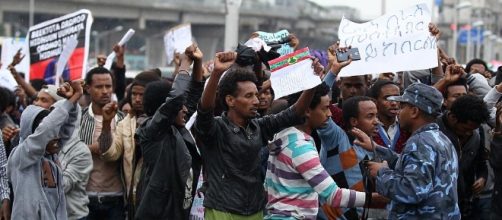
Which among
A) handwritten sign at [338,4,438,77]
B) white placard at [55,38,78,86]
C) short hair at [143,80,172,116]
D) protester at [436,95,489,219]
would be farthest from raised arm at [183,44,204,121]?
white placard at [55,38,78,86]

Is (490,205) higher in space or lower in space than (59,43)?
lower

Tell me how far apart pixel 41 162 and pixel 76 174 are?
35.9 inches

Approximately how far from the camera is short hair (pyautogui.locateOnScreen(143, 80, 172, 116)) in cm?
685

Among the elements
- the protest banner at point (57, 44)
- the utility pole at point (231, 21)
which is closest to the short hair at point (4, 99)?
the protest banner at point (57, 44)

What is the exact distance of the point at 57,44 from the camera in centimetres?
1087

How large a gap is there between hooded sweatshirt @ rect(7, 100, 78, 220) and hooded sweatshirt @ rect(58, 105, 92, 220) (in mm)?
739

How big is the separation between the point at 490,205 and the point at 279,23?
59.3m

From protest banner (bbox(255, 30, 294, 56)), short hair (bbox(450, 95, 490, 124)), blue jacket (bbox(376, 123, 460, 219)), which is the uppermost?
protest banner (bbox(255, 30, 294, 56))

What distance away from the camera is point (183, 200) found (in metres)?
6.64

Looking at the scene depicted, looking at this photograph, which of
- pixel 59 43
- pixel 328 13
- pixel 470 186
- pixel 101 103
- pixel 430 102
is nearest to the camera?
pixel 430 102

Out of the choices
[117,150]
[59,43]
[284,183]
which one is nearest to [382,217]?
[284,183]

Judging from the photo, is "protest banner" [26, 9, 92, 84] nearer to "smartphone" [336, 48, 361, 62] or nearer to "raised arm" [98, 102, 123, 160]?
"raised arm" [98, 102, 123, 160]

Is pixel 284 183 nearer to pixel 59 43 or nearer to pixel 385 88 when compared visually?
pixel 385 88

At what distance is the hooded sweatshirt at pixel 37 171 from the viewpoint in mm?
6543
